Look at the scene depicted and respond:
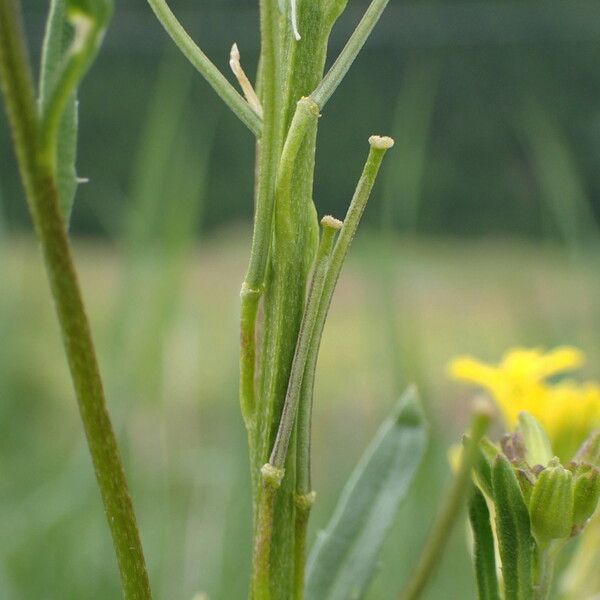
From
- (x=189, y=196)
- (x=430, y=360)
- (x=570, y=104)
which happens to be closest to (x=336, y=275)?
(x=189, y=196)

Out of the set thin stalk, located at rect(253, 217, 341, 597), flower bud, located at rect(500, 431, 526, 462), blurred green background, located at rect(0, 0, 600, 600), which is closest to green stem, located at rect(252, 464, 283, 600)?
thin stalk, located at rect(253, 217, 341, 597)

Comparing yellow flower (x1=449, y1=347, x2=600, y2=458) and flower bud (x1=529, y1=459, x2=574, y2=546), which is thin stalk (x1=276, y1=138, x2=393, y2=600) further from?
yellow flower (x1=449, y1=347, x2=600, y2=458)

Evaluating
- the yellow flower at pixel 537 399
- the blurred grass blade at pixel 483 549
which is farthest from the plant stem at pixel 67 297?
the yellow flower at pixel 537 399

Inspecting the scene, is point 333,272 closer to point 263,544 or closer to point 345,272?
point 263,544

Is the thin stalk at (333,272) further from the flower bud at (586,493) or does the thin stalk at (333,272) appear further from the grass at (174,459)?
the grass at (174,459)

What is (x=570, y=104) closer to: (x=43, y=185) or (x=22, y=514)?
(x=22, y=514)
